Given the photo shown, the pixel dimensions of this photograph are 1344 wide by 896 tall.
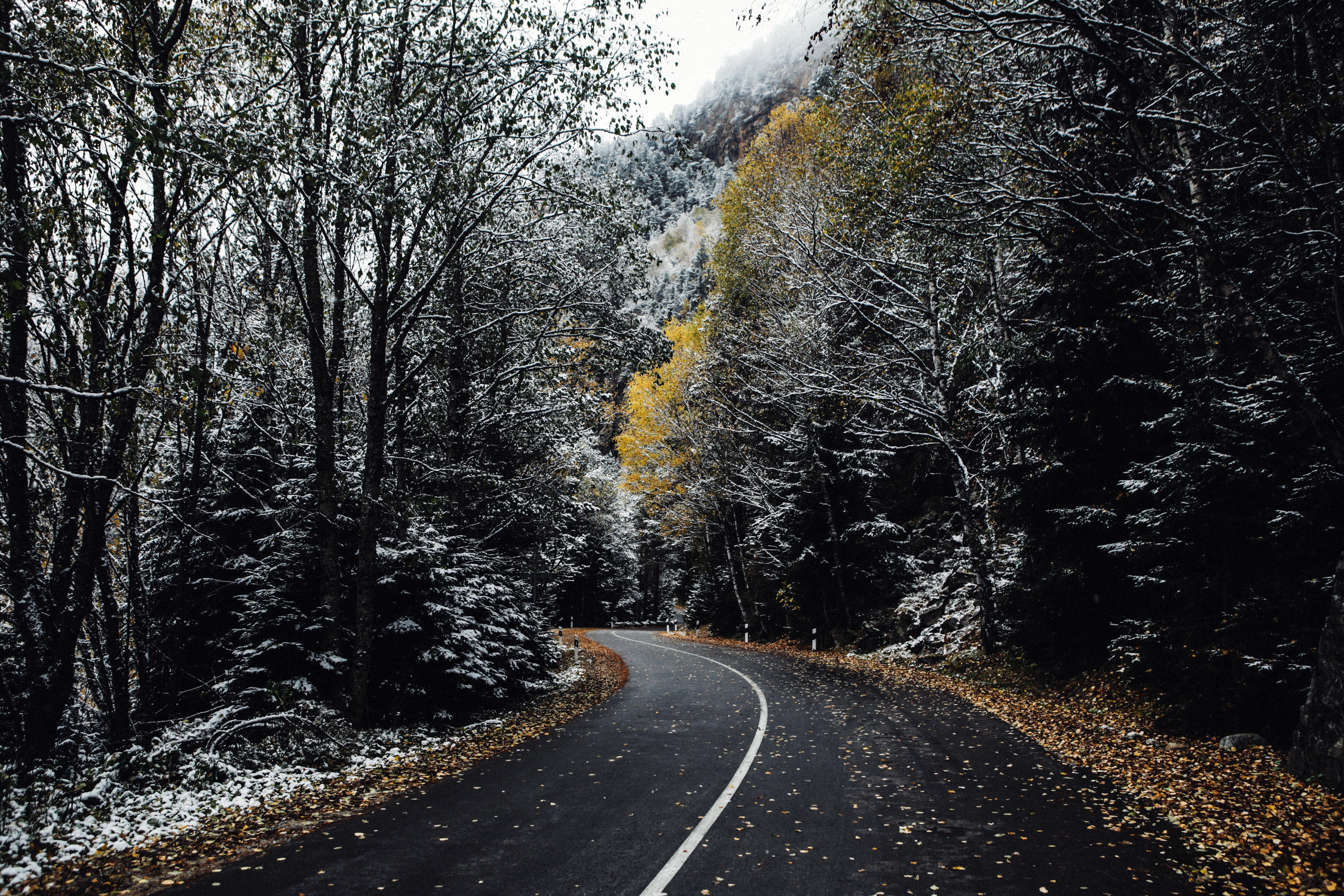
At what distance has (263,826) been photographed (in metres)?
5.82

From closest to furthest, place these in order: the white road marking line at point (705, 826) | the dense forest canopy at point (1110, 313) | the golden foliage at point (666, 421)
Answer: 1. the white road marking line at point (705, 826)
2. the dense forest canopy at point (1110, 313)
3. the golden foliage at point (666, 421)

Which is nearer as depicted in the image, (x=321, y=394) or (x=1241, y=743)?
(x=1241, y=743)

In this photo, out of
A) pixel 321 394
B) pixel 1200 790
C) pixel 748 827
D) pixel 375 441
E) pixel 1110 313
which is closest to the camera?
pixel 748 827

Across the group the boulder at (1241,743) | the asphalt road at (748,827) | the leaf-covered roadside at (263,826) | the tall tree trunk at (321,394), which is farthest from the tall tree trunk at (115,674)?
the boulder at (1241,743)

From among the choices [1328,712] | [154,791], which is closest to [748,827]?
[1328,712]

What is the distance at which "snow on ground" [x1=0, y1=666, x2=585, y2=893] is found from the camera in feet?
17.0

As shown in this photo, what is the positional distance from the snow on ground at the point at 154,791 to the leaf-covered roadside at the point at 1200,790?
776 centimetres

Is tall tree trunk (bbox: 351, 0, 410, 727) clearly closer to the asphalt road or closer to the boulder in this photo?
the asphalt road

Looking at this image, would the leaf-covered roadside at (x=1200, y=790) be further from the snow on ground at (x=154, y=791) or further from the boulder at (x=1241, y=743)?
the snow on ground at (x=154, y=791)

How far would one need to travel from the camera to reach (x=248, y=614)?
29.1ft

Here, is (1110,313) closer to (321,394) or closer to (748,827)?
(748,827)

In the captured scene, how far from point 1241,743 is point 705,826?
20.7 ft

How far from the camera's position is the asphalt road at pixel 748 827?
431cm

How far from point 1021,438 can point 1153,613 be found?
341 cm
